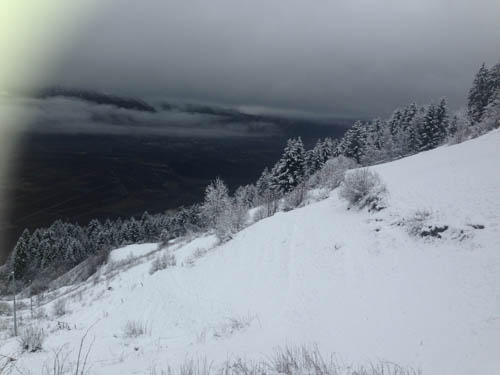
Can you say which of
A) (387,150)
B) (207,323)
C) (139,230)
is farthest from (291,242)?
(139,230)

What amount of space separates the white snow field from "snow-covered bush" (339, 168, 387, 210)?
469 mm

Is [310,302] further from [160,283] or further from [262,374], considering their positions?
[160,283]

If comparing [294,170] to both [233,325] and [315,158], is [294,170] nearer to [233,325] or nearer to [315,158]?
[315,158]

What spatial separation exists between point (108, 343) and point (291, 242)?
699 cm

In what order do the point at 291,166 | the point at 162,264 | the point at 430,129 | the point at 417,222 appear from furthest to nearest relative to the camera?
the point at 430,129 < the point at 291,166 < the point at 162,264 < the point at 417,222

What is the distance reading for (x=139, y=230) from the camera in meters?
68.8

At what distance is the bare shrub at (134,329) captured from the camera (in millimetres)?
6848

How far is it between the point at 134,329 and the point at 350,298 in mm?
5137

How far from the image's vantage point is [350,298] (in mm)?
6488

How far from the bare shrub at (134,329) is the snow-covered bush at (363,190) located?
26.9 ft

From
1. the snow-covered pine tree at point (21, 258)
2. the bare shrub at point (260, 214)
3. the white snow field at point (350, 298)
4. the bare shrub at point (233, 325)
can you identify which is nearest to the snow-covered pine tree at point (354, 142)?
the bare shrub at point (260, 214)

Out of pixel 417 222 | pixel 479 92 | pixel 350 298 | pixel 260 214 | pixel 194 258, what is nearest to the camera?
pixel 350 298

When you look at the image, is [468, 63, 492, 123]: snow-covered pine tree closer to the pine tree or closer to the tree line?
the tree line

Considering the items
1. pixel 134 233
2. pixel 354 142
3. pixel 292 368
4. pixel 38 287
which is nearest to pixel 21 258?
pixel 134 233
